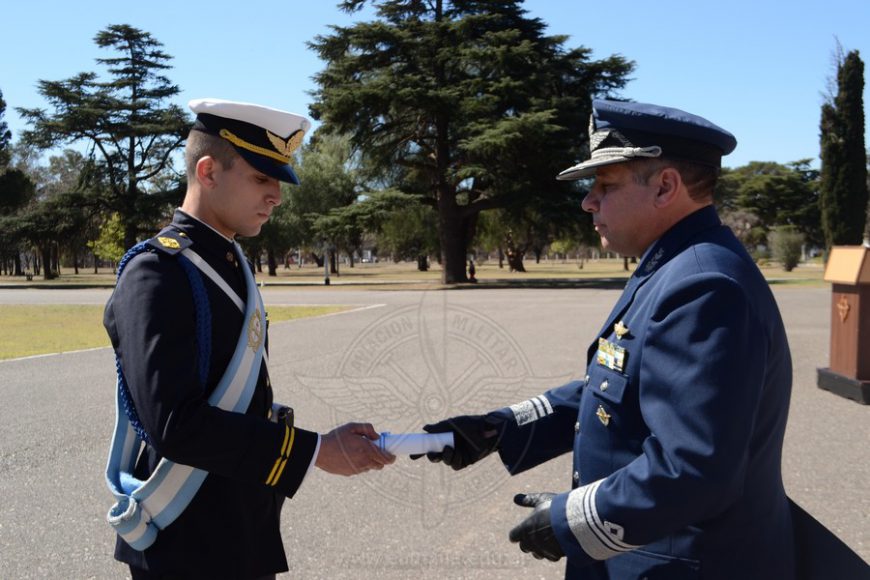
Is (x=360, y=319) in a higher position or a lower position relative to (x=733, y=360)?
lower

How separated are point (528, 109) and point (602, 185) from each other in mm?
31102

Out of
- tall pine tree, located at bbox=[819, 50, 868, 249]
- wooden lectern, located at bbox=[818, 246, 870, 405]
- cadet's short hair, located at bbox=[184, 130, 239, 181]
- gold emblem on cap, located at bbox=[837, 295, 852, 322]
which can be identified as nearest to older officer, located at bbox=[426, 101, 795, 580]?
cadet's short hair, located at bbox=[184, 130, 239, 181]

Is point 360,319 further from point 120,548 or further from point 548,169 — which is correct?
point 548,169

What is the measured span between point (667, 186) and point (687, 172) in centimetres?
6

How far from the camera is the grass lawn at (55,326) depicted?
12148 mm

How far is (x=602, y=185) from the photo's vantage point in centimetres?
190

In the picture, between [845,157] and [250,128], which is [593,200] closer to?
[250,128]

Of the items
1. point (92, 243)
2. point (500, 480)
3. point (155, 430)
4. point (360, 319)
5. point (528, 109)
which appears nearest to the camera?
point (155, 430)

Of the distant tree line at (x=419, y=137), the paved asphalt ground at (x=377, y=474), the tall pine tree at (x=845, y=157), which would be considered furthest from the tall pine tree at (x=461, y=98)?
the paved asphalt ground at (x=377, y=474)

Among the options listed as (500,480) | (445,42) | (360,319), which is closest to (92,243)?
(445,42)

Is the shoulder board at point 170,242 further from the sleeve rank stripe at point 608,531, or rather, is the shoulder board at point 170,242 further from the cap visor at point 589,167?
the sleeve rank stripe at point 608,531

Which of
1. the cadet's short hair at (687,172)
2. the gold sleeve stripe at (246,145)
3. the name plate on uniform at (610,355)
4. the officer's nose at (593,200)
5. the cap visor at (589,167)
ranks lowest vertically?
the name plate on uniform at (610,355)

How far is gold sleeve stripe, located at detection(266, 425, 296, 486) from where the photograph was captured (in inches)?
70.8

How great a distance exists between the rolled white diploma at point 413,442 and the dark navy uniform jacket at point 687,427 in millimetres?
456
